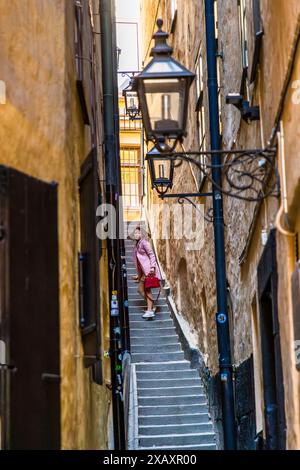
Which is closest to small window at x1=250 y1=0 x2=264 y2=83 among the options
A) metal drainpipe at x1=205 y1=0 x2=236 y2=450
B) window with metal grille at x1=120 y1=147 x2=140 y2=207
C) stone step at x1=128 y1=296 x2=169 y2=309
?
metal drainpipe at x1=205 y1=0 x2=236 y2=450

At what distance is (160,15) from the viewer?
20.4 meters

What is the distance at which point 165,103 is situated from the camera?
651 cm

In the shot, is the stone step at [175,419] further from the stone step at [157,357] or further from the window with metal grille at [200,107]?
the window with metal grille at [200,107]

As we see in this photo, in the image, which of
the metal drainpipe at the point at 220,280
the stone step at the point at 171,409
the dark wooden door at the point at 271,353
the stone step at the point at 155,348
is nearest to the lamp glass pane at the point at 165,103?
the dark wooden door at the point at 271,353

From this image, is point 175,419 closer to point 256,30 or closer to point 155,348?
point 155,348

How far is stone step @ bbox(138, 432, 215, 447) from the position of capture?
1195cm

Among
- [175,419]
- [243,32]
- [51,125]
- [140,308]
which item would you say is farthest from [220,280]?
[140,308]

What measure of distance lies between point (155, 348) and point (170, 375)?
3.90 ft

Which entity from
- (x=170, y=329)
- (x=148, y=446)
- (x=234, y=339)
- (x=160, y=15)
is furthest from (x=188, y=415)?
(x=160, y=15)

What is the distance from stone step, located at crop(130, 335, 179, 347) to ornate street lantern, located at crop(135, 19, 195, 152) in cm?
905

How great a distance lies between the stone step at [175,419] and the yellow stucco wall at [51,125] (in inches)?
223

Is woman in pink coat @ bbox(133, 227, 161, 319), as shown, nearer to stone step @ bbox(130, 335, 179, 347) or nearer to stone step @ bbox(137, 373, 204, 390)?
stone step @ bbox(130, 335, 179, 347)

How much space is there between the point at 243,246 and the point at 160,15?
1119 centimetres
